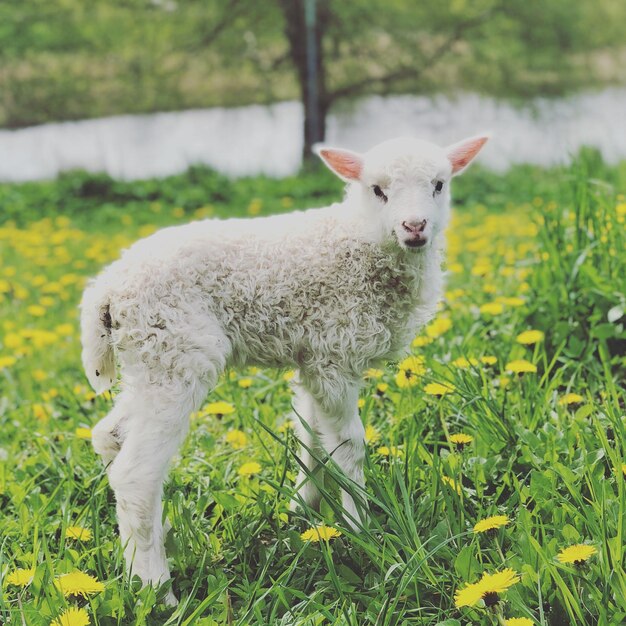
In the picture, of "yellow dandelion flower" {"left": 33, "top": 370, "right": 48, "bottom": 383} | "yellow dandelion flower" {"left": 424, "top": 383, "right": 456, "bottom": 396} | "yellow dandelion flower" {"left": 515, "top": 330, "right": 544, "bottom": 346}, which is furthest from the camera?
"yellow dandelion flower" {"left": 33, "top": 370, "right": 48, "bottom": 383}

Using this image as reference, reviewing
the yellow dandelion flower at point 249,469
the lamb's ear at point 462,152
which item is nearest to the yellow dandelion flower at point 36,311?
the yellow dandelion flower at point 249,469

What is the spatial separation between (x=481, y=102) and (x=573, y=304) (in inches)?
367

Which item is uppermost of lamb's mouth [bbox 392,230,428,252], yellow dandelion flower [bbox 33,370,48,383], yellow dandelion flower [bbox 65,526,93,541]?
lamb's mouth [bbox 392,230,428,252]

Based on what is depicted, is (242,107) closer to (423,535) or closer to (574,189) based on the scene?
(574,189)

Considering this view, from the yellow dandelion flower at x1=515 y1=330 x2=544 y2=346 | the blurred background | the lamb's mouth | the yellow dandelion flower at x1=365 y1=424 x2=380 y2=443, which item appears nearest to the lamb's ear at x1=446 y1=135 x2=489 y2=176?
the lamb's mouth

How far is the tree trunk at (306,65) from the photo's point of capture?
11250mm

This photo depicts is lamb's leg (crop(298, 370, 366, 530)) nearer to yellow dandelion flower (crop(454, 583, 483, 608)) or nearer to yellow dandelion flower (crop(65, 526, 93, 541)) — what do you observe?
yellow dandelion flower (crop(454, 583, 483, 608))

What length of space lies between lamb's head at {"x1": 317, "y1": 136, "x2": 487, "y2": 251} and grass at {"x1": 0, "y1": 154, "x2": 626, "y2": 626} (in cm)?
65

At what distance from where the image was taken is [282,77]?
1196 cm

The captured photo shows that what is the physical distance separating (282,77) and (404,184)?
1014cm

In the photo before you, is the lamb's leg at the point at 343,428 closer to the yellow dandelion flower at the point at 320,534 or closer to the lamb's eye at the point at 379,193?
the yellow dandelion flower at the point at 320,534

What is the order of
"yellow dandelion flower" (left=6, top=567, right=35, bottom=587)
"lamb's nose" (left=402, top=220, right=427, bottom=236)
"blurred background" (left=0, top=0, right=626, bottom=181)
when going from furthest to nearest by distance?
"blurred background" (left=0, top=0, right=626, bottom=181) < "lamb's nose" (left=402, top=220, right=427, bottom=236) < "yellow dandelion flower" (left=6, top=567, right=35, bottom=587)

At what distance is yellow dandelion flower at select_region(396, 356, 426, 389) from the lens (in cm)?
303

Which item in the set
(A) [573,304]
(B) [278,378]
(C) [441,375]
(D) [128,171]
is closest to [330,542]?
(C) [441,375]
